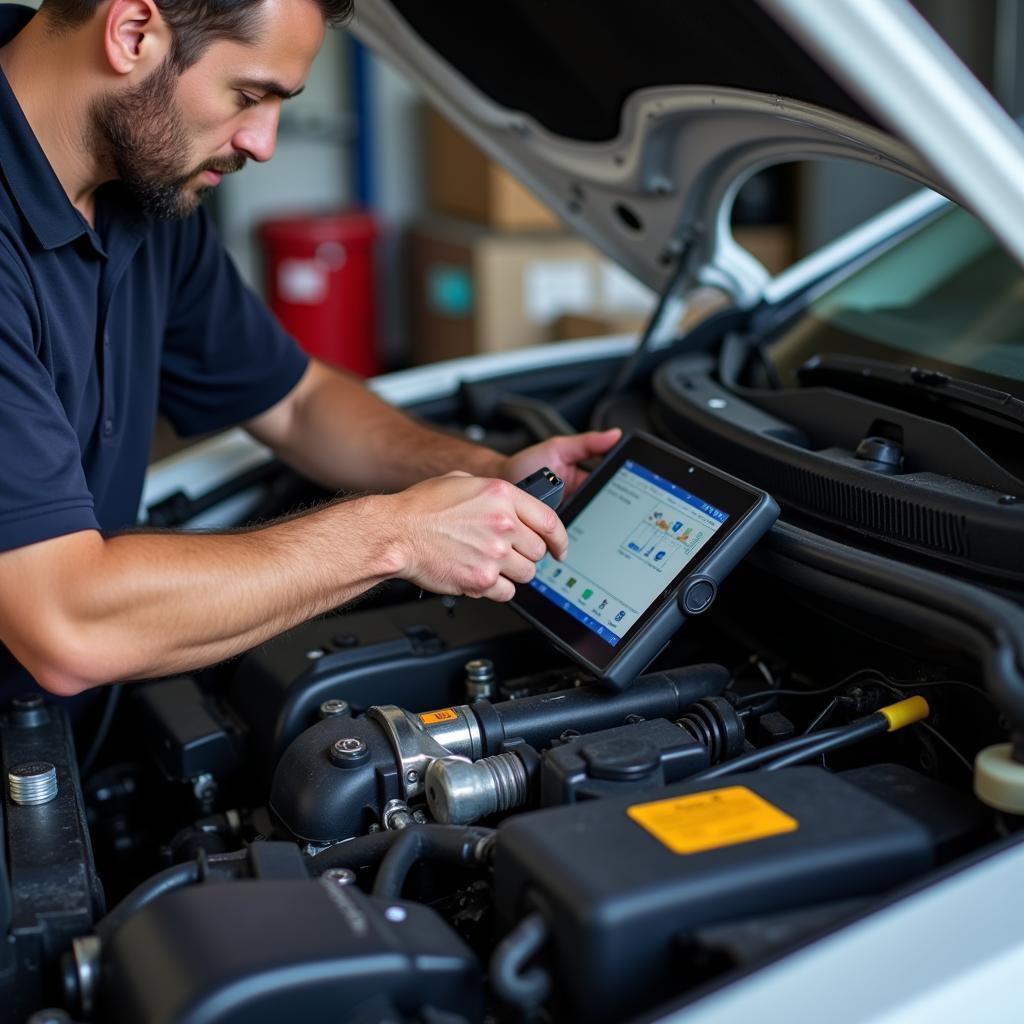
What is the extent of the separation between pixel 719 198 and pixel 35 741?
3.60ft

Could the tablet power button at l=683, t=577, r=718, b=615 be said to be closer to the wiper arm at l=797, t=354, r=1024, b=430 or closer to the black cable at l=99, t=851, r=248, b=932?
the wiper arm at l=797, t=354, r=1024, b=430

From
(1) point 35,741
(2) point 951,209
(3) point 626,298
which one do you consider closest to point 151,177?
(1) point 35,741

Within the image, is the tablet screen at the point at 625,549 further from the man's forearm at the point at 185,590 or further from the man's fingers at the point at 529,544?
the man's forearm at the point at 185,590

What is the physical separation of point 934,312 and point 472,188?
3298 millimetres

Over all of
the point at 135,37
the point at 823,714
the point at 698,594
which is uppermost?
the point at 135,37

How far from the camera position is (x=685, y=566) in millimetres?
1254

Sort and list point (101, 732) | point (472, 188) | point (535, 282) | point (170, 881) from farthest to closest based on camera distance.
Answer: point (472, 188)
point (535, 282)
point (101, 732)
point (170, 881)

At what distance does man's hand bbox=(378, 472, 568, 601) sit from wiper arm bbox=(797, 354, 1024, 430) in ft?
1.30

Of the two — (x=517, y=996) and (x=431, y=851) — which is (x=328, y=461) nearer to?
(x=431, y=851)

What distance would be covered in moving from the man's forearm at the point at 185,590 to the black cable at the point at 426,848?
27 centimetres

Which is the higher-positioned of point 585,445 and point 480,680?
point 585,445

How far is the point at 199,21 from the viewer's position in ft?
4.34

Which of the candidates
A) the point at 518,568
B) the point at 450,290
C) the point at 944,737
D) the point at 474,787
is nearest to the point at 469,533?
the point at 518,568

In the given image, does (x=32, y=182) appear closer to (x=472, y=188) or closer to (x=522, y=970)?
(x=522, y=970)
